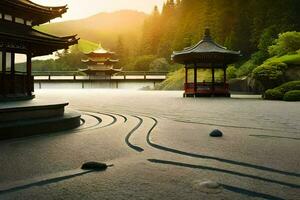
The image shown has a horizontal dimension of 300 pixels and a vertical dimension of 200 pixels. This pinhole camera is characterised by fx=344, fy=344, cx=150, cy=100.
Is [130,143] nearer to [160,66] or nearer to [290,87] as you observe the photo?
[290,87]

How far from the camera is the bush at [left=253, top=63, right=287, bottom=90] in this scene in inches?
1086

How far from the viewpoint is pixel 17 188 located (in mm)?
4824

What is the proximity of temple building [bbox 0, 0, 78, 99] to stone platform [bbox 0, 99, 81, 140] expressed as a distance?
404 cm

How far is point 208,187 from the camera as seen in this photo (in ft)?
15.8

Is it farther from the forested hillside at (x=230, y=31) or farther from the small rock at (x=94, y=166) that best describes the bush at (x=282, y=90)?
the small rock at (x=94, y=166)

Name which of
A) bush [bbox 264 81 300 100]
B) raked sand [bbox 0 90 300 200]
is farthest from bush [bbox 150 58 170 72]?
raked sand [bbox 0 90 300 200]

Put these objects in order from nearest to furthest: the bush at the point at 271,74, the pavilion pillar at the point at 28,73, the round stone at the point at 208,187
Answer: the round stone at the point at 208,187 → the pavilion pillar at the point at 28,73 → the bush at the point at 271,74

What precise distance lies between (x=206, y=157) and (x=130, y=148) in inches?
71.6

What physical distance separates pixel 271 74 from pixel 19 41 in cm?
2017

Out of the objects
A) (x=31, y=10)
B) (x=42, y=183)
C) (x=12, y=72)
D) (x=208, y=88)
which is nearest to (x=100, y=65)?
(x=208, y=88)

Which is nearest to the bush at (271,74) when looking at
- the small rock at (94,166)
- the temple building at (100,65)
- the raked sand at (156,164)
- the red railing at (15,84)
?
the raked sand at (156,164)

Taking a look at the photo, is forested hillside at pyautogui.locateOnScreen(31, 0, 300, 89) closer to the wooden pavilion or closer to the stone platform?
the wooden pavilion

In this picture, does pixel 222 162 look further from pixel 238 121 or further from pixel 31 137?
pixel 238 121

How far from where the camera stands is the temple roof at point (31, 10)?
14152 mm
